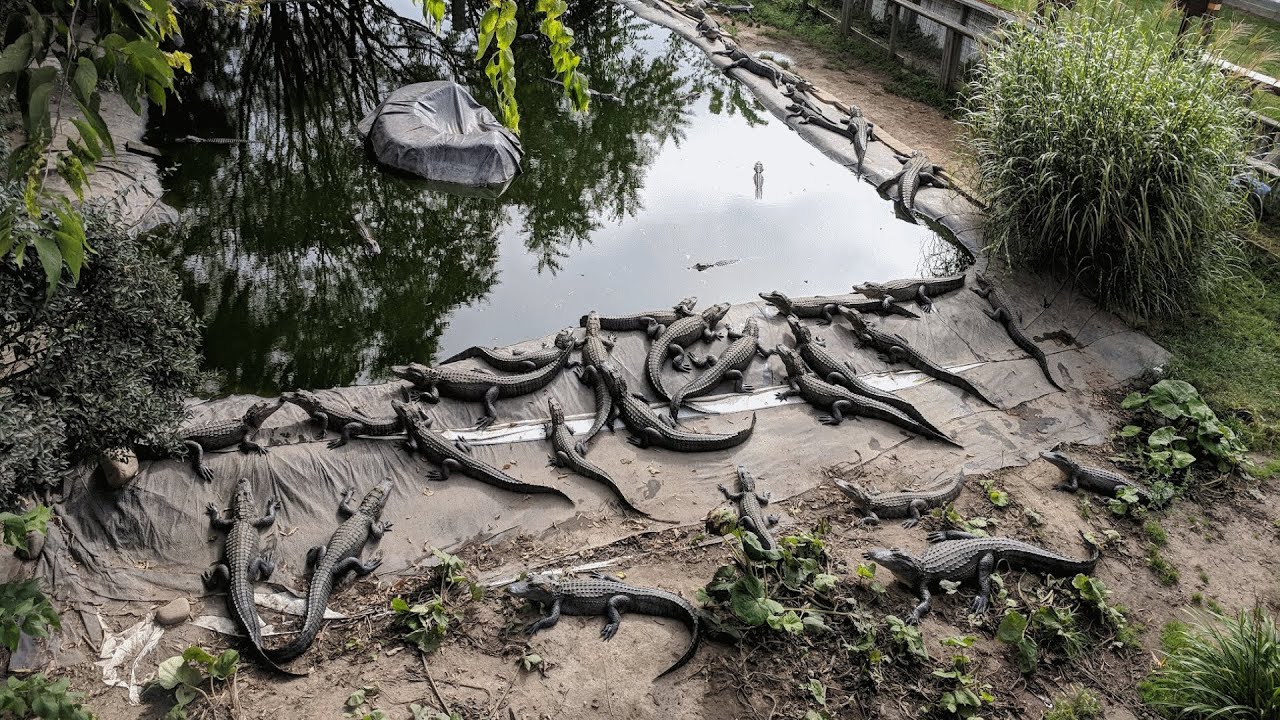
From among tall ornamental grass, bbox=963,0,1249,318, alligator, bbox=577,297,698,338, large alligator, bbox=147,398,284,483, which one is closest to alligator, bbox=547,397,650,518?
alligator, bbox=577,297,698,338

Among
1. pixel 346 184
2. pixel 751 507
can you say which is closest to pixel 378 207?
pixel 346 184

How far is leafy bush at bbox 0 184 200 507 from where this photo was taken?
398 centimetres

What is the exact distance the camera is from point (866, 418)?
6.32m

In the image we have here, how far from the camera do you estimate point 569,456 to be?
218 inches

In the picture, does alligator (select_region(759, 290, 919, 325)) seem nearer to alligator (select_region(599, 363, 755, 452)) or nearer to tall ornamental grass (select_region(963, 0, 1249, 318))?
tall ornamental grass (select_region(963, 0, 1249, 318))

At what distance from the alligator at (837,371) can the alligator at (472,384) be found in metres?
2.12

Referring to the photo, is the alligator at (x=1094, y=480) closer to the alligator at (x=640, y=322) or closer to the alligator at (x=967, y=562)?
the alligator at (x=967, y=562)

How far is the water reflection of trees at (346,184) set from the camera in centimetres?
712

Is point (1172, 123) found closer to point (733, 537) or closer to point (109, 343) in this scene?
point (733, 537)

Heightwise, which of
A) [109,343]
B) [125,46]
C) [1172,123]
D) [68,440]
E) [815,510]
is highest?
[125,46]

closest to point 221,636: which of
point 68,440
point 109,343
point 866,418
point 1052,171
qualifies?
point 68,440

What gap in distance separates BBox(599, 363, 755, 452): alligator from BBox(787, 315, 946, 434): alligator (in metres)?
0.91

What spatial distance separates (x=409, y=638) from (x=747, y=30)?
14139 millimetres

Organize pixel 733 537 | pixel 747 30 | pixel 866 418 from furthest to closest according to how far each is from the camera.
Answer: pixel 747 30 < pixel 866 418 < pixel 733 537
